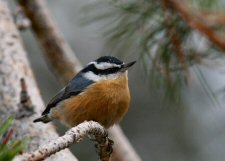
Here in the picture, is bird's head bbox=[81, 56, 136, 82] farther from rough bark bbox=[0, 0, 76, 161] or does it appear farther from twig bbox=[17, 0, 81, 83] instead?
rough bark bbox=[0, 0, 76, 161]

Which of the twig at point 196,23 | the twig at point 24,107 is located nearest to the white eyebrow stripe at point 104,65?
the twig at point 24,107

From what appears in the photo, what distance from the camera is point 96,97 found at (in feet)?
11.5

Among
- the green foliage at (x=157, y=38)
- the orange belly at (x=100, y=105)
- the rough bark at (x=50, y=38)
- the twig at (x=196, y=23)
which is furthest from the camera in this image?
the rough bark at (x=50, y=38)

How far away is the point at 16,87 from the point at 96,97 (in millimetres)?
568

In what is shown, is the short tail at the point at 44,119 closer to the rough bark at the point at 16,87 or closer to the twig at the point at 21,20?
the rough bark at the point at 16,87

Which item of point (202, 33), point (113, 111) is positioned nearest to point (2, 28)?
point (113, 111)

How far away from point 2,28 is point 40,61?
4251 mm

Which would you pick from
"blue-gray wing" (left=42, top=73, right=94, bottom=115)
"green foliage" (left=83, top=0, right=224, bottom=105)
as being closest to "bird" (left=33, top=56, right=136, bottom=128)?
"blue-gray wing" (left=42, top=73, right=94, bottom=115)

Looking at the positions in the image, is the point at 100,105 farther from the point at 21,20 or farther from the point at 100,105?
the point at 21,20

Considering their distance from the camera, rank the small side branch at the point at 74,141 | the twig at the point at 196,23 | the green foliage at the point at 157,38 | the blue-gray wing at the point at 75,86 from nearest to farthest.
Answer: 1. the small side branch at the point at 74,141
2. the twig at the point at 196,23
3. the green foliage at the point at 157,38
4. the blue-gray wing at the point at 75,86

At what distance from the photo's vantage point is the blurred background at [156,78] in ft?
10.2

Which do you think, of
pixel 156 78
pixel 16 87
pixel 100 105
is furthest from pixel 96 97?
pixel 16 87

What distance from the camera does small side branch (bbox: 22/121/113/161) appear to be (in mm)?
1511

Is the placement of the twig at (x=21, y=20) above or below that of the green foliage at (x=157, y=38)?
above
